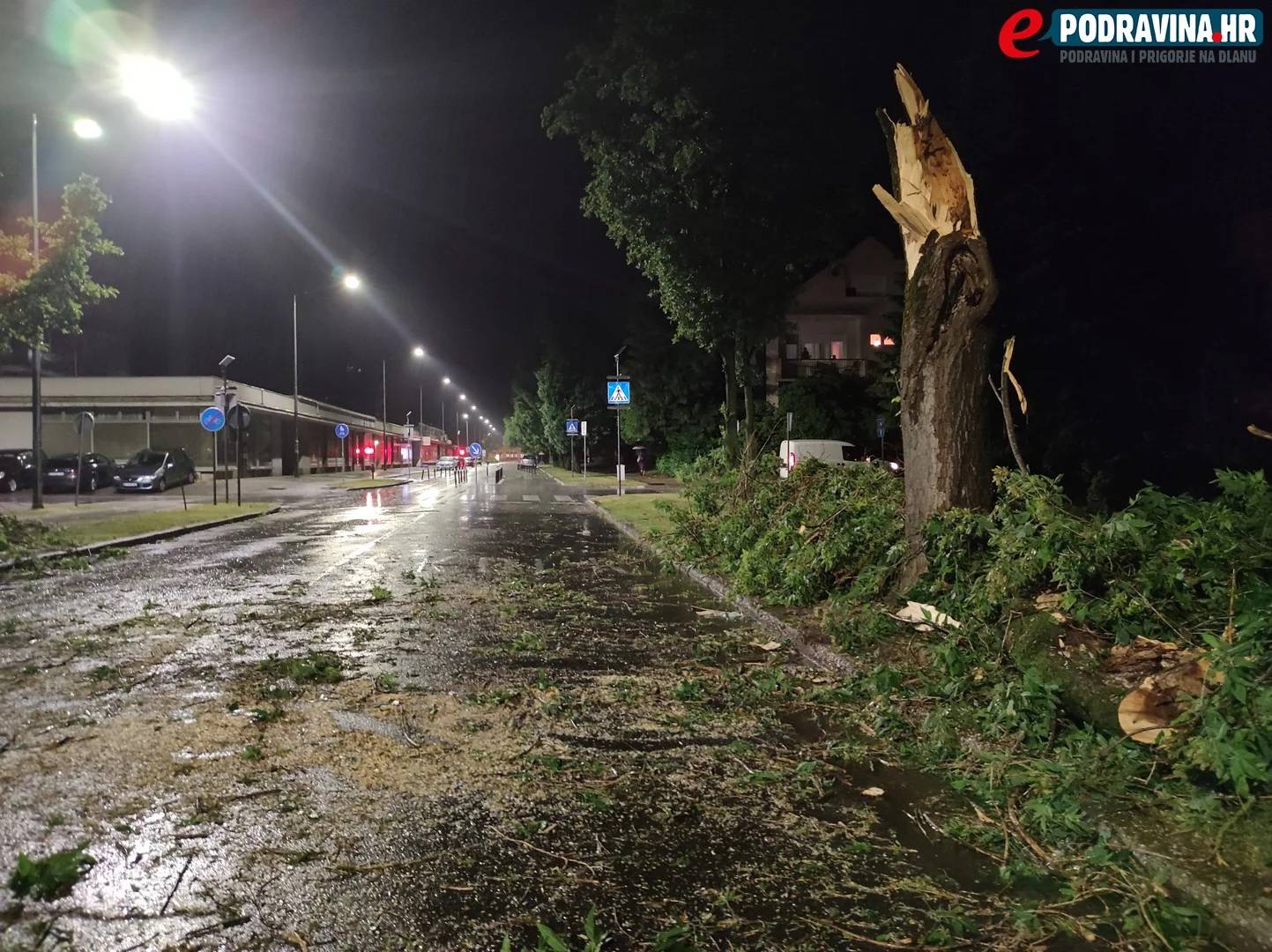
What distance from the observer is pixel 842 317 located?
1986 inches

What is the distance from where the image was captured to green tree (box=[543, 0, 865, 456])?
61.8 feet

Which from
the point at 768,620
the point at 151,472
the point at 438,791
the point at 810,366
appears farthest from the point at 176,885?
the point at 810,366

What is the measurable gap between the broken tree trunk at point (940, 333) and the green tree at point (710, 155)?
459 inches

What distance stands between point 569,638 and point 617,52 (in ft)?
52.4

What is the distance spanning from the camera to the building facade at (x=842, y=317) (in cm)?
4931

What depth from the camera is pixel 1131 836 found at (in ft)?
12.0

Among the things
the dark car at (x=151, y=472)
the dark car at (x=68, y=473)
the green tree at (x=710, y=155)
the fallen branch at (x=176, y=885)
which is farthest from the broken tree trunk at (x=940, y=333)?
the dark car at (x=68, y=473)

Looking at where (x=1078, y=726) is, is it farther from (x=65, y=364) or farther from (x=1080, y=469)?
(x=65, y=364)

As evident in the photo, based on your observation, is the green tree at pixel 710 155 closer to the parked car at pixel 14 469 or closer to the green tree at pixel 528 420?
the parked car at pixel 14 469

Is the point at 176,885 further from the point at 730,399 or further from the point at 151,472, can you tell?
Answer: the point at 151,472

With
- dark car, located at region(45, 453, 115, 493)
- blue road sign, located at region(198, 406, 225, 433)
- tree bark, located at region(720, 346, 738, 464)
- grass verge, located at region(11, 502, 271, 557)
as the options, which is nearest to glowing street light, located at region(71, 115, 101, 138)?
grass verge, located at region(11, 502, 271, 557)

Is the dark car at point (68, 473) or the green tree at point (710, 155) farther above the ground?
the green tree at point (710, 155)

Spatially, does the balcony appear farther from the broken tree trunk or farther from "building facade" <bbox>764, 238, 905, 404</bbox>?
the broken tree trunk

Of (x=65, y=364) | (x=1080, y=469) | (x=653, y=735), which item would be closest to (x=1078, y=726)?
(x=653, y=735)
